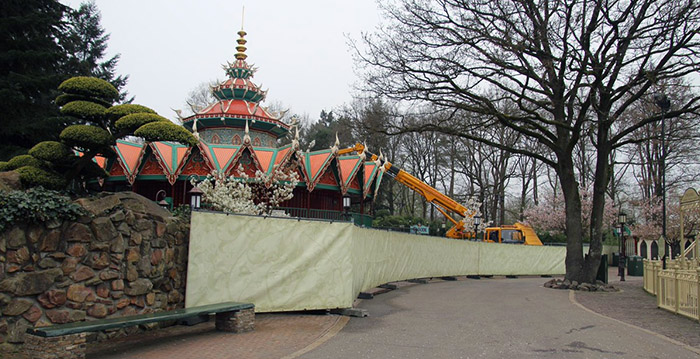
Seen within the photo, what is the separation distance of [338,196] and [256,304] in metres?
14.4

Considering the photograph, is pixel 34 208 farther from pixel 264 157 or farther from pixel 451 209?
pixel 451 209

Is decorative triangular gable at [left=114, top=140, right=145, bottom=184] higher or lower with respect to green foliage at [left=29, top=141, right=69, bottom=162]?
higher

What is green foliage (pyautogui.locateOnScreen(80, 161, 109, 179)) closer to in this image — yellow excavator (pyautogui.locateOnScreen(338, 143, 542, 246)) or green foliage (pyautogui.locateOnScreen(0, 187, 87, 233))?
green foliage (pyautogui.locateOnScreen(0, 187, 87, 233))

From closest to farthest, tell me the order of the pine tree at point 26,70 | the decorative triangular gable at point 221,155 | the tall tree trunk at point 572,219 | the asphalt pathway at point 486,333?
1. the asphalt pathway at point 486,333
2. the pine tree at point 26,70
3. the tall tree trunk at point 572,219
4. the decorative triangular gable at point 221,155

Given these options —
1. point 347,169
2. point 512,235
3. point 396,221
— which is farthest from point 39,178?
point 512,235

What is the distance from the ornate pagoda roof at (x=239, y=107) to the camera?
23625 millimetres

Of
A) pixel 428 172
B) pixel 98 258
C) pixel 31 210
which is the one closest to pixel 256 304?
pixel 98 258

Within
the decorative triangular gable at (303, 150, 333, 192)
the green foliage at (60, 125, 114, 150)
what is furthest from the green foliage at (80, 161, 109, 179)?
the decorative triangular gable at (303, 150, 333, 192)

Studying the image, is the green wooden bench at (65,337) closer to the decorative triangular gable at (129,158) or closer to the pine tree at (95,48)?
the decorative triangular gable at (129,158)

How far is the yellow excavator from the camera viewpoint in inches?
1267

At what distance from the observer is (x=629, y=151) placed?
137 feet

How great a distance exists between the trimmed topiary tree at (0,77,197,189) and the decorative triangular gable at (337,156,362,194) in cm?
1213

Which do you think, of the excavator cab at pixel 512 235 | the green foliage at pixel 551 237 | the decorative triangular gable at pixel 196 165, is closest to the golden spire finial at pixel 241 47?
the decorative triangular gable at pixel 196 165

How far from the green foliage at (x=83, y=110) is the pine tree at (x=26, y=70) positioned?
8306 mm
